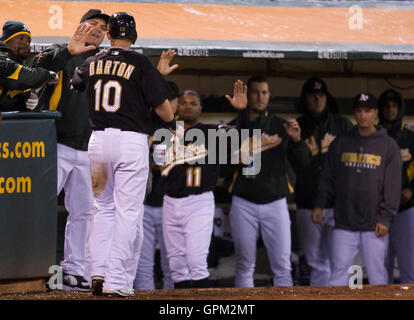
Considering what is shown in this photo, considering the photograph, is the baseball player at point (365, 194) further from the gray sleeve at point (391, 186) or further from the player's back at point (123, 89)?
the player's back at point (123, 89)

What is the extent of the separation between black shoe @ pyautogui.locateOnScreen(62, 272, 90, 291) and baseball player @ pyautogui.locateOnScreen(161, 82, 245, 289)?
49.8 inches

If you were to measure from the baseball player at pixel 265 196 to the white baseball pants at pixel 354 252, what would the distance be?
43cm

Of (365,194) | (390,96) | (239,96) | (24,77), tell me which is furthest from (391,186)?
(24,77)

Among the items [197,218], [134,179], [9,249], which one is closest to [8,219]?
[9,249]

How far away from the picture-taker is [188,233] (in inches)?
269

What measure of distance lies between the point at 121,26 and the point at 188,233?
233cm

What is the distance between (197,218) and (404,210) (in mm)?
1990

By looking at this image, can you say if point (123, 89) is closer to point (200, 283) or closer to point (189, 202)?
point (189, 202)

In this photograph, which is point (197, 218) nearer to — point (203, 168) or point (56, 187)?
point (203, 168)

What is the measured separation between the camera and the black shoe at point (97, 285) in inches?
198

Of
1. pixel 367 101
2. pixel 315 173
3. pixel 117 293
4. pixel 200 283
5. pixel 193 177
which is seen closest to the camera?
pixel 117 293

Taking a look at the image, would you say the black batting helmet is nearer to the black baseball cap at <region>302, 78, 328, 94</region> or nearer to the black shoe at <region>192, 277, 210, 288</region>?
the black shoe at <region>192, 277, 210, 288</region>

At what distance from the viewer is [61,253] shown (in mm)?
7227

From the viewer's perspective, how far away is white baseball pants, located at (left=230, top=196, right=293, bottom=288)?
712 cm
